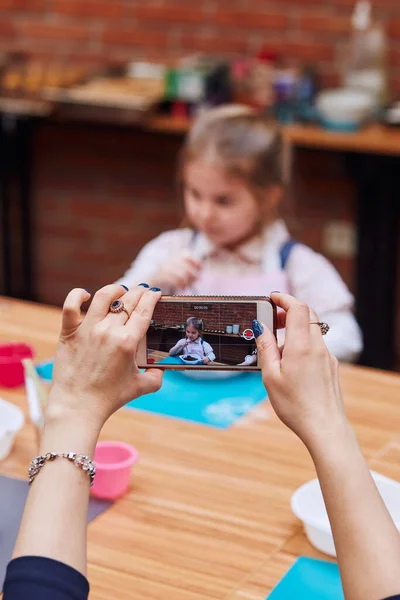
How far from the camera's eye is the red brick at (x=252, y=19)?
3502 millimetres

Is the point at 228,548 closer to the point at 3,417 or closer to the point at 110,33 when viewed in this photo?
the point at 3,417

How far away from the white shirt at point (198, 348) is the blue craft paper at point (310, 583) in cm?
29

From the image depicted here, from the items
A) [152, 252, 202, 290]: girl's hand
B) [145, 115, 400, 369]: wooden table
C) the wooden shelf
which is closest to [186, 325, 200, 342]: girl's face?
[152, 252, 202, 290]: girl's hand

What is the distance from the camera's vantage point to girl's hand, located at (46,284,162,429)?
0.96 meters

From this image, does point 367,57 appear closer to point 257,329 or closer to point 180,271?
point 180,271

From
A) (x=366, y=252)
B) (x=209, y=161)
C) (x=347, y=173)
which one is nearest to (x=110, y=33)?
(x=347, y=173)

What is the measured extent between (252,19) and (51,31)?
93 cm

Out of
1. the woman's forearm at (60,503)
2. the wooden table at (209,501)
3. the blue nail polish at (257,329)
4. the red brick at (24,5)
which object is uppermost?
the red brick at (24,5)

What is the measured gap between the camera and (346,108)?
3.07 metres

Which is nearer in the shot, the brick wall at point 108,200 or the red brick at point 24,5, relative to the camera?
the brick wall at point 108,200

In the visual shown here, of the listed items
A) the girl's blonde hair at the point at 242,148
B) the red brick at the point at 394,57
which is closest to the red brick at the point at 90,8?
the red brick at the point at 394,57

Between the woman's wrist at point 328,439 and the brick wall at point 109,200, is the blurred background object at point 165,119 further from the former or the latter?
the woman's wrist at point 328,439

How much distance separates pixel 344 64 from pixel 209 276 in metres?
1.52

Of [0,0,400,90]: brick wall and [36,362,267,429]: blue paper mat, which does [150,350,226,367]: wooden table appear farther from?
[0,0,400,90]: brick wall
